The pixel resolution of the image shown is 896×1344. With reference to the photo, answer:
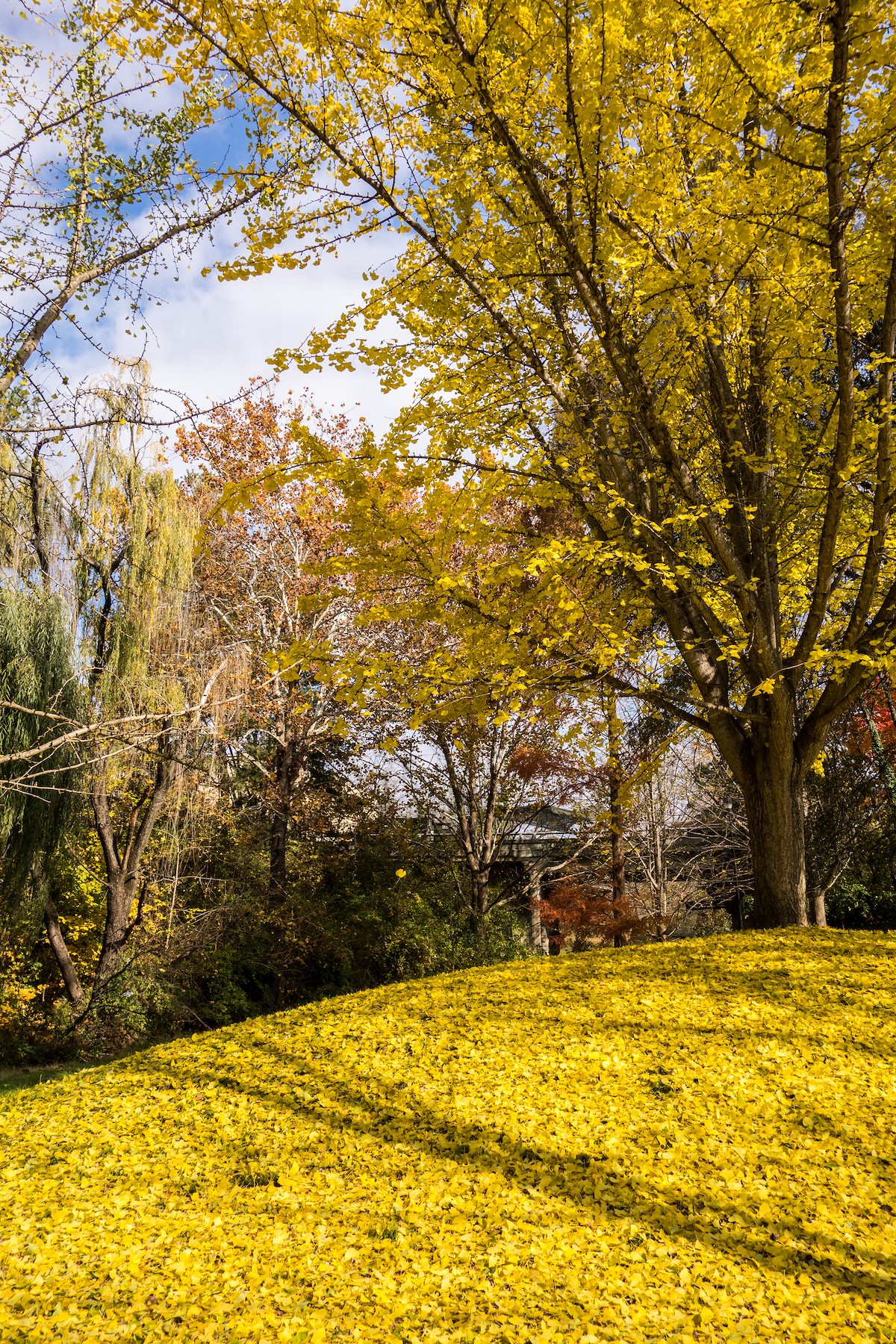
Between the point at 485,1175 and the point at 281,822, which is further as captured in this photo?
the point at 281,822

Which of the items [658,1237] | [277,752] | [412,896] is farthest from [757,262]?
[412,896]

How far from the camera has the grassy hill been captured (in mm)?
2279

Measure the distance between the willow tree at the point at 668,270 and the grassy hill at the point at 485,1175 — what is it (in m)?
2.04

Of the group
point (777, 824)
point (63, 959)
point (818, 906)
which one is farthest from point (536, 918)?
point (777, 824)

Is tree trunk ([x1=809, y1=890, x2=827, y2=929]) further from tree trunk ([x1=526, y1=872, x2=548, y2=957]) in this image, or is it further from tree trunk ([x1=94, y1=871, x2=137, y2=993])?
tree trunk ([x1=94, y1=871, x2=137, y2=993])

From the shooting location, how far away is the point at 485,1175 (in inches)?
114

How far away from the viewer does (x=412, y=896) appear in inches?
465

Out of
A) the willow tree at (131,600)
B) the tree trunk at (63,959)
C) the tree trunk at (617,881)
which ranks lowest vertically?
the tree trunk at (63,959)

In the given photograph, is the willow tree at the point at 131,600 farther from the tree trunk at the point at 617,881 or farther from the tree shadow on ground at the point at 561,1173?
the tree trunk at the point at 617,881

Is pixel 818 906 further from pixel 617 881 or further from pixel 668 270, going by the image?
pixel 668 270

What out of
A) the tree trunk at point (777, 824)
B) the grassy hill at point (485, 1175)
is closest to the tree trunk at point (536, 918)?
the tree trunk at point (777, 824)

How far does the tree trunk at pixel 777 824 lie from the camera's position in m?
5.45

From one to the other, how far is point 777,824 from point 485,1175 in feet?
11.6

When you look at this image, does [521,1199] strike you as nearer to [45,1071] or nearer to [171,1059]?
[171,1059]
